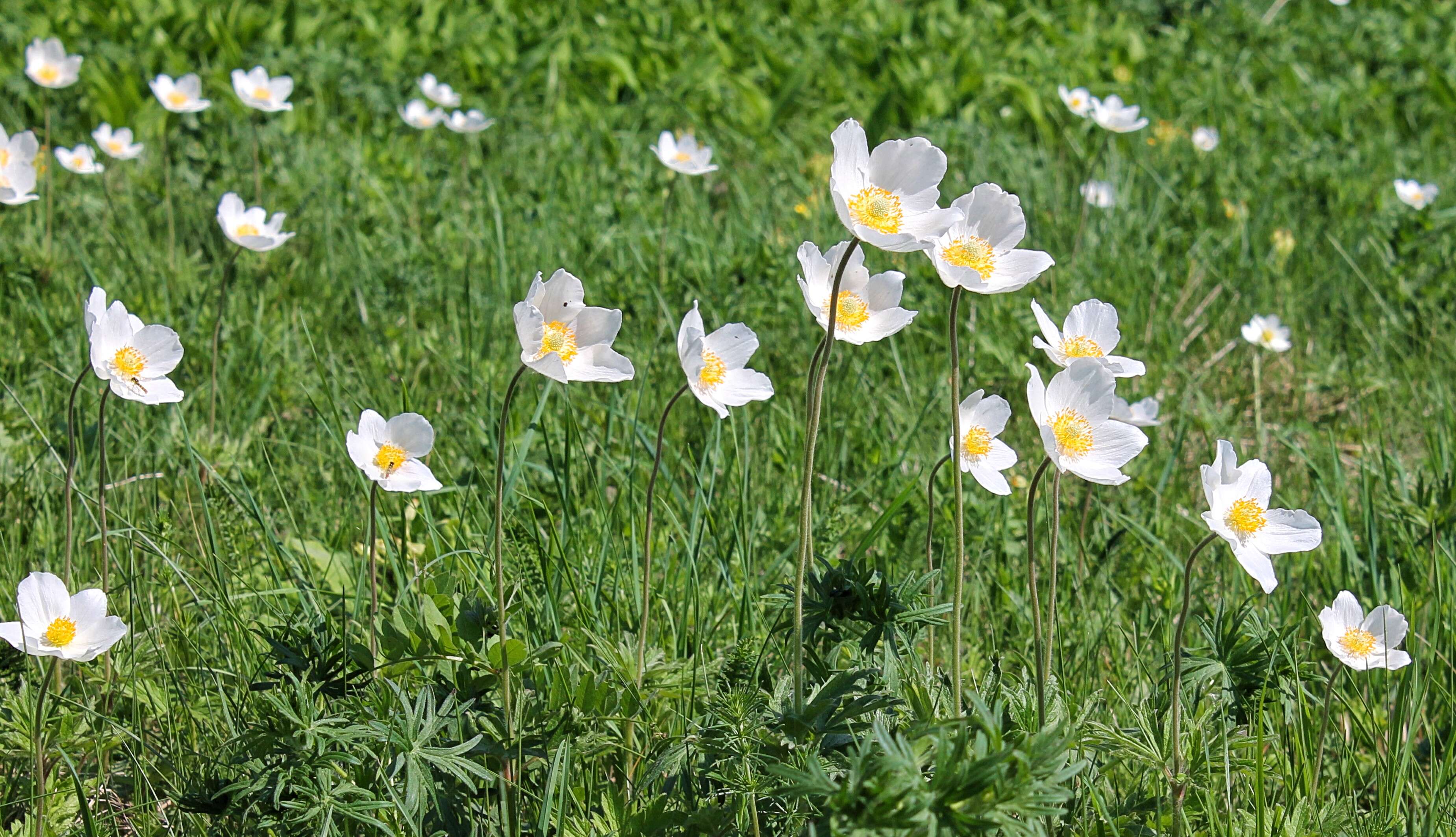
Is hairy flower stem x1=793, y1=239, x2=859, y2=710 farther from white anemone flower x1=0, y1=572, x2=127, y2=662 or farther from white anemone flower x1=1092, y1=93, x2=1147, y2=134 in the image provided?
white anemone flower x1=1092, y1=93, x2=1147, y2=134

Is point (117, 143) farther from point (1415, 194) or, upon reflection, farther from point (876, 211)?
point (1415, 194)

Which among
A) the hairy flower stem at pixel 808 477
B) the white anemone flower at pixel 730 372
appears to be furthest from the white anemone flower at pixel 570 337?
the hairy flower stem at pixel 808 477

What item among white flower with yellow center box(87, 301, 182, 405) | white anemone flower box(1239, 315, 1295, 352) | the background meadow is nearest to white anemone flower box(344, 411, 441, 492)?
the background meadow

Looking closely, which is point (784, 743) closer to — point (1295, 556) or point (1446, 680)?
point (1446, 680)

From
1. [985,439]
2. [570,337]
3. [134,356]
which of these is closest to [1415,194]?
[985,439]

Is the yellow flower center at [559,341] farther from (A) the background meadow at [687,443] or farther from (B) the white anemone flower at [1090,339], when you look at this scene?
(B) the white anemone flower at [1090,339]

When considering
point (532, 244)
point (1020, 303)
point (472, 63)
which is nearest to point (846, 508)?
point (1020, 303)

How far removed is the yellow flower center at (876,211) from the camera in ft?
5.18

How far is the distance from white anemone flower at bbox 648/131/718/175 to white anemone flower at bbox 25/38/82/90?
6.34 feet

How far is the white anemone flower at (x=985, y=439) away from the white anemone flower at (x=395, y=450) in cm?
79

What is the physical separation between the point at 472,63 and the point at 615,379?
4.28 meters

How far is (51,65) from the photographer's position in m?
4.08

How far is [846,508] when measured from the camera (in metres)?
2.71

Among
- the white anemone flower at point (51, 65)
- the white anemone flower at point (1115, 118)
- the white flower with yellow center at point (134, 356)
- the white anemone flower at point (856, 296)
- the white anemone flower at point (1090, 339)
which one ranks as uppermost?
the white anemone flower at point (856, 296)
